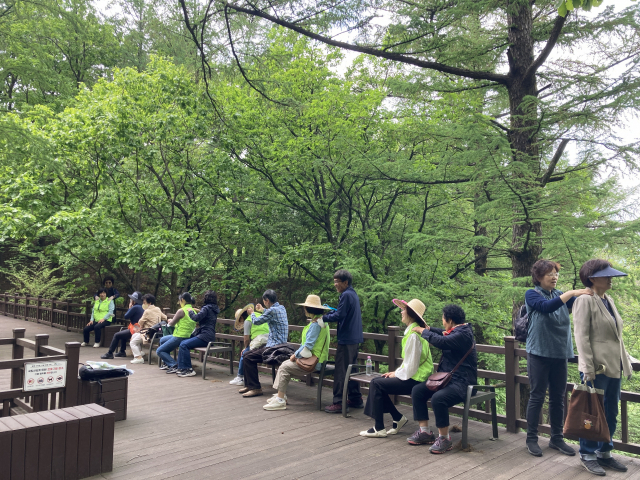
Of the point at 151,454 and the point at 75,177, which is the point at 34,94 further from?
the point at 151,454

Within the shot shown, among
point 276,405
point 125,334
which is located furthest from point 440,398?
→ point 125,334

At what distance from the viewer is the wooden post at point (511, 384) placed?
487 cm

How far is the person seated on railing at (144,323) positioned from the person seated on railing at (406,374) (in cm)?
622

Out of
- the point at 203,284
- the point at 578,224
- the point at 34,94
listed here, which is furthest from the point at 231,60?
the point at 34,94

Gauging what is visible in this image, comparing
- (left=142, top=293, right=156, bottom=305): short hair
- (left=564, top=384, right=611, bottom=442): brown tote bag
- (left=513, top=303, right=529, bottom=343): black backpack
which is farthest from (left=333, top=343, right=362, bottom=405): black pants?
(left=142, top=293, right=156, bottom=305): short hair

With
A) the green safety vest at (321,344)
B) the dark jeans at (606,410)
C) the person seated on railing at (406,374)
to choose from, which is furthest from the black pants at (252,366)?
the dark jeans at (606,410)

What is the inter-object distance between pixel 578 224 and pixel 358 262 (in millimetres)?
5671

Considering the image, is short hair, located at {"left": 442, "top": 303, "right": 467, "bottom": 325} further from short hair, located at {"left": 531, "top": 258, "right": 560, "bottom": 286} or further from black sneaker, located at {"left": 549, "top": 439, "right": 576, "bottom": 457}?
black sneaker, located at {"left": 549, "top": 439, "right": 576, "bottom": 457}

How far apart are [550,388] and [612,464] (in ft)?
2.41

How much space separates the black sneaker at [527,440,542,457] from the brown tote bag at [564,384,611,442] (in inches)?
19.8

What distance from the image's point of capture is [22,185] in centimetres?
1146

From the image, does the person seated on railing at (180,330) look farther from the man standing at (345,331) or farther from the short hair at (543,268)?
the short hair at (543,268)

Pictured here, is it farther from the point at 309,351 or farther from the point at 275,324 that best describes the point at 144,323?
the point at 309,351

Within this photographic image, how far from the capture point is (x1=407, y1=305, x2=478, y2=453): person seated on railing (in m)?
4.37
